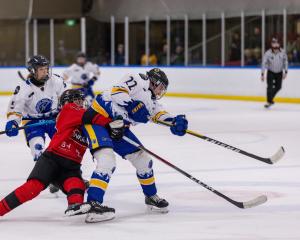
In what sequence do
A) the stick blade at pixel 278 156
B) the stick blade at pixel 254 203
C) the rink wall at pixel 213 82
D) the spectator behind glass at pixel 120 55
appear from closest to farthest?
the stick blade at pixel 254 203
the stick blade at pixel 278 156
the rink wall at pixel 213 82
the spectator behind glass at pixel 120 55

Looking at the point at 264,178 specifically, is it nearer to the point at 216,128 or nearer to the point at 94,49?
the point at 216,128

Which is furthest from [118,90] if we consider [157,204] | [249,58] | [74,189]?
[249,58]

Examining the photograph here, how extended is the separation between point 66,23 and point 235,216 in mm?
15811

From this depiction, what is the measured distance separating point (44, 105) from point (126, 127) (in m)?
1.08

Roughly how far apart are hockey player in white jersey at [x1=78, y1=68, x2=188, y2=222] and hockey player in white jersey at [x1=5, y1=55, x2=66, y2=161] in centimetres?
89

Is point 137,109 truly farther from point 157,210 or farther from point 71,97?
point 157,210

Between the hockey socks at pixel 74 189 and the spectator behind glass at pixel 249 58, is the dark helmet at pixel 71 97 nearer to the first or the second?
the hockey socks at pixel 74 189

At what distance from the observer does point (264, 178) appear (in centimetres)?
632

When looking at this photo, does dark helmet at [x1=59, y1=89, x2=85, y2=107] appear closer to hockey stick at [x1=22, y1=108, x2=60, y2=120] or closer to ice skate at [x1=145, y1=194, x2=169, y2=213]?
ice skate at [x1=145, y1=194, x2=169, y2=213]

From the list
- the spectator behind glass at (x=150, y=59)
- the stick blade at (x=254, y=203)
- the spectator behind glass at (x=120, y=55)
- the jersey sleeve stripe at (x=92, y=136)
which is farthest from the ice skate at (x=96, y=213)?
the spectator behind glass at (x=120, y=55)

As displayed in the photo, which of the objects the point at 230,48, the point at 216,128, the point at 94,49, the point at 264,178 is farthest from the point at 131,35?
the point at 264,178

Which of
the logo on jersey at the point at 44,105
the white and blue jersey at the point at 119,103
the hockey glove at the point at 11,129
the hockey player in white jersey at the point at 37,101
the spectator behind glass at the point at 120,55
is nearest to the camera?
the white and blue jersey at the point at 119,103

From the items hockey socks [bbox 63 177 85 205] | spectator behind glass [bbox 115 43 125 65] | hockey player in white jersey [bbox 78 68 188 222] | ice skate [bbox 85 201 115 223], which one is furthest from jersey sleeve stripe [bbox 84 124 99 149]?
spectator behind glass [bbox 115 43 125 65]

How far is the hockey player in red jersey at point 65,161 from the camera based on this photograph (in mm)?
4680
